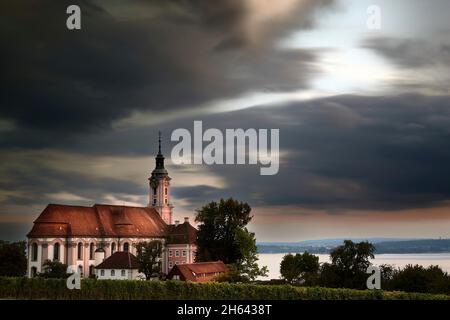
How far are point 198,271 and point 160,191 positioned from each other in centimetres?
4922

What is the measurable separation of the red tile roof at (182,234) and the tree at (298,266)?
2334cm

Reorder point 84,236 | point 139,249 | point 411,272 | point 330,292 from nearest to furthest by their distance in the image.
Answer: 1. point 330,292
2. point 411,272
3. point 139,249
4. point 84,236

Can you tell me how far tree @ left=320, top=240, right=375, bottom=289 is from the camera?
69875 millimetres

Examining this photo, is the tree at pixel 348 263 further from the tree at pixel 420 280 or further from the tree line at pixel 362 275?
the tree at pixel 420 280

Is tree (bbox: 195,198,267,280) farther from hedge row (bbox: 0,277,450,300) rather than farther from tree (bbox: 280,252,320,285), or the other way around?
hedge row (bbox: 0,277,450,300)

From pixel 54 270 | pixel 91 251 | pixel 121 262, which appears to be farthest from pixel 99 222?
pixel 54 270

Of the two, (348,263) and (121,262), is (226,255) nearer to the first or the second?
(121,262)

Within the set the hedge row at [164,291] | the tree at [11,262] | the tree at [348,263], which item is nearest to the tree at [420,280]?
the tree at [348,263]

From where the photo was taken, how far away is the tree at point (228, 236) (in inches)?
3548

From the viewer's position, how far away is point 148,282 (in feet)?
200
